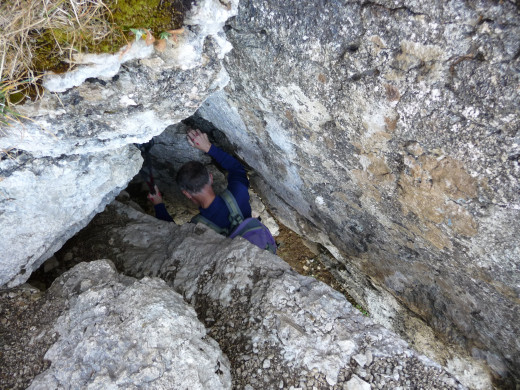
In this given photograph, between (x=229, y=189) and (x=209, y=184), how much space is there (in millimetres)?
244

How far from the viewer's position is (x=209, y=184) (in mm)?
3627

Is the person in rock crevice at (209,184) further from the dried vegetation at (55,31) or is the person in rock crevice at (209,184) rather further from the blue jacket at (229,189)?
the dried vegetation at (55,31)

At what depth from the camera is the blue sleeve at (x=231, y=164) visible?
375 centimetres

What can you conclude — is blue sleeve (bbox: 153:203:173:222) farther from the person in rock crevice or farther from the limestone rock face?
the limestone rock face

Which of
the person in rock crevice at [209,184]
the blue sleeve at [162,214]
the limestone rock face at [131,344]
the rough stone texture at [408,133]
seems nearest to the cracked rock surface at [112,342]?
the limestone rock face at [131,344]

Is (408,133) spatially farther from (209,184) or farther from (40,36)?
(209,184)

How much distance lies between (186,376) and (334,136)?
1612 mm

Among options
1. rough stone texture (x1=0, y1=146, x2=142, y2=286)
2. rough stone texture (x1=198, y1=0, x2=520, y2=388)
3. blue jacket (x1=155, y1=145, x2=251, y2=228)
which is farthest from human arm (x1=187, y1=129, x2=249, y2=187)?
rough stone texture (x1=0, y1=146, x2=142, y2=286)

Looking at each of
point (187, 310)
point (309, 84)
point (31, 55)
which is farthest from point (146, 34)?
point (187, 310)

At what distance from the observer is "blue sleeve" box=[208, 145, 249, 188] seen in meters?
3.75

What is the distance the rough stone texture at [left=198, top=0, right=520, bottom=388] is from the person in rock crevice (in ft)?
1.47

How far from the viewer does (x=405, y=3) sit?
1.56 meters

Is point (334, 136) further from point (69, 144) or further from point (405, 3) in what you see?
point (69, 144)

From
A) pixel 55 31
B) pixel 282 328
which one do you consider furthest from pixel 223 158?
pixel 55 31
